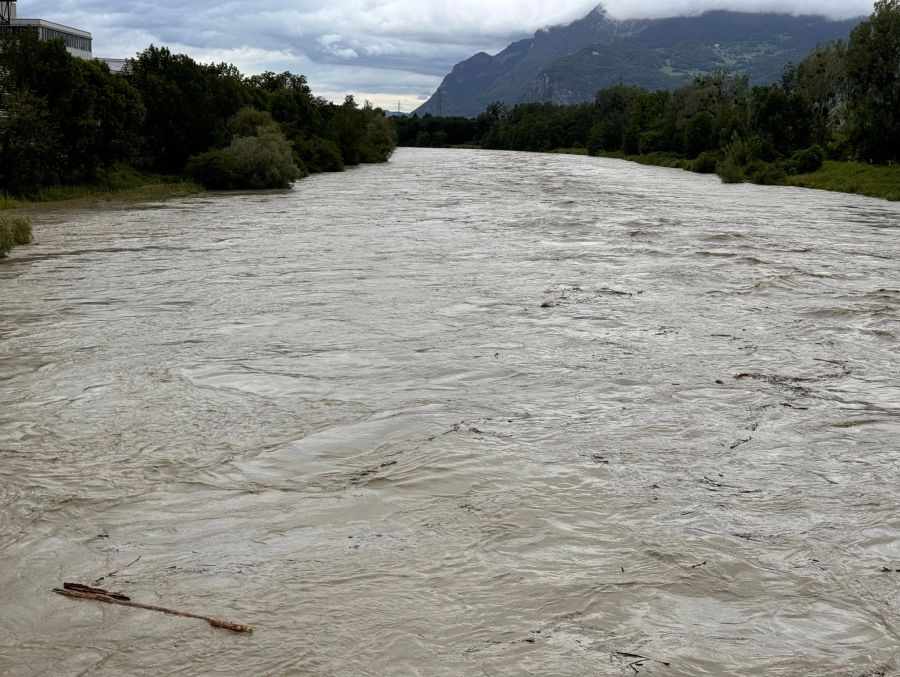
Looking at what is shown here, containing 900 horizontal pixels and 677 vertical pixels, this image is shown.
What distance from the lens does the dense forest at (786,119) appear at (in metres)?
57.0

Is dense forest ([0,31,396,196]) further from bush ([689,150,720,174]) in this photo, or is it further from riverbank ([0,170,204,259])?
bush ([689,150,720,174])

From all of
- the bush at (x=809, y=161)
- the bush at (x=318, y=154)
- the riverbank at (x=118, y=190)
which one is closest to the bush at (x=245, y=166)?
the riverbank at (x=118, y=190)

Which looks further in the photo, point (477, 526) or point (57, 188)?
point (57, 188)

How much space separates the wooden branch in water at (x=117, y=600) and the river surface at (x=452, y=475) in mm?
70

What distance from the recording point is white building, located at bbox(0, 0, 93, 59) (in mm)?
65188

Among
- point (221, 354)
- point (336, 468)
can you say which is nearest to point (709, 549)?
point (336, 468)

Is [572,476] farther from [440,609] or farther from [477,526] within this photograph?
[440,609]

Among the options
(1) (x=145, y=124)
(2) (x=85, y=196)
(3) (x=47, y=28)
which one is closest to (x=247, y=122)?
(1) (x=145, y=124)

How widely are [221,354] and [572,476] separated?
6.24 metres

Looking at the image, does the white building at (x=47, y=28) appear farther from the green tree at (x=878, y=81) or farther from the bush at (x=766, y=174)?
the green tree at (x=878, y=81)

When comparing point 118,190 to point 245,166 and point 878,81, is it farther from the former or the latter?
point 878,81

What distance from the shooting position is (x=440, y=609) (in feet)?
19.6

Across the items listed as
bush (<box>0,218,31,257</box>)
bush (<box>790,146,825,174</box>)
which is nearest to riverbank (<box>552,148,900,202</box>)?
bush (<box>790,146,825,174</box>)

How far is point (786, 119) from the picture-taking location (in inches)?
2758
